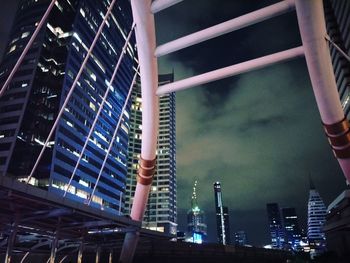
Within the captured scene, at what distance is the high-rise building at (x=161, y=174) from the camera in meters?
155

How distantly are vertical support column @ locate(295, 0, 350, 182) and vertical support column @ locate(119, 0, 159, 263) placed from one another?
649 centimetres

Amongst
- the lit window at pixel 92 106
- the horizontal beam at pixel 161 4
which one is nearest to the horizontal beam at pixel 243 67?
the horizontal beam at pixel 161 4

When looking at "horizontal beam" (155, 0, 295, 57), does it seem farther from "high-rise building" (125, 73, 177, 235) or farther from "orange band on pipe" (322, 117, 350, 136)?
"high-rise building" (125, 73, 177, 235)

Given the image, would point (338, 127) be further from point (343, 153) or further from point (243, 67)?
point (243, 67)

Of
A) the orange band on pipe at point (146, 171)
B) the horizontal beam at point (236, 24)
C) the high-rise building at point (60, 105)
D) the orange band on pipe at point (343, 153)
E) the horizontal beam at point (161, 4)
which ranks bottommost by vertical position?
the orange band on pipe at point (343, 153)

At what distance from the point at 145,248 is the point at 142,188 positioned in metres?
22.4

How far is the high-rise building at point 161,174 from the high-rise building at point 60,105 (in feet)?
127

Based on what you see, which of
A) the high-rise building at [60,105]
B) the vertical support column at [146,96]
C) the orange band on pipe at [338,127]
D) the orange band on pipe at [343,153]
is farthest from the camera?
the high-rise building at [60,105]

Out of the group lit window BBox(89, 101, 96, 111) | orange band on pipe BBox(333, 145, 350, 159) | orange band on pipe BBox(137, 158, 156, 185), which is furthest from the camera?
lit window BBox(89, 101, 96, 111)

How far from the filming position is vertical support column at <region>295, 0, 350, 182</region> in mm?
12230

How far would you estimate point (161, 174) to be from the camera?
168375 millimetres

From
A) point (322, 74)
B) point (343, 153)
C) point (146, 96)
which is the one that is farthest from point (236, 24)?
point (343, 153)

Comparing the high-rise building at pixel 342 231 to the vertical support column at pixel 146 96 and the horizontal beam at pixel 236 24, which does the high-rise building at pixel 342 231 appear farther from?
the horizontal beam at pixel 236 24

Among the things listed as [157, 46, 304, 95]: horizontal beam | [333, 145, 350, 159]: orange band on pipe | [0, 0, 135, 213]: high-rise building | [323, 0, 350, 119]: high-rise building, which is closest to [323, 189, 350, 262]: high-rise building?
[323, 0, 350, 119]: high-rise building
